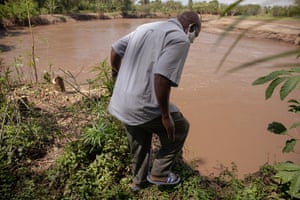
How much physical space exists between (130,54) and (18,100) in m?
1.73

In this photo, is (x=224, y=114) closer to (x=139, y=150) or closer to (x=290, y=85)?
(x=139, y=150)

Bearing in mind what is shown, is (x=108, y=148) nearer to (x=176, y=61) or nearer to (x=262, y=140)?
(x=176, y=61)

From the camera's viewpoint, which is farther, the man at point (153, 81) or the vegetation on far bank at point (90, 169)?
the vegetation on far bank at point (90, 169)

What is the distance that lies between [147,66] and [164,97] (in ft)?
0.64

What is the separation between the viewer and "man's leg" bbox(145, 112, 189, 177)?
163 centimetres

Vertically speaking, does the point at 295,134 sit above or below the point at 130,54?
below

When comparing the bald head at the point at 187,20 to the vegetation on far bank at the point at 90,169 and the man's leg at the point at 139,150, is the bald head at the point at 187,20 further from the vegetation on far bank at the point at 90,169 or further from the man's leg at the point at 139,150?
the man's leg at the point at 139,150

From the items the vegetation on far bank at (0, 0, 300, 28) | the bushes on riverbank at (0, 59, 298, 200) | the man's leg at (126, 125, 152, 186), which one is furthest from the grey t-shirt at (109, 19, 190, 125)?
the vegetation on far bank at (0, 0, 300, 28)

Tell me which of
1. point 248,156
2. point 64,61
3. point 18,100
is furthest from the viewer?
point 64,61

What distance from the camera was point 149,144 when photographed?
1.77 meters

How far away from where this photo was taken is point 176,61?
1329 millimetres

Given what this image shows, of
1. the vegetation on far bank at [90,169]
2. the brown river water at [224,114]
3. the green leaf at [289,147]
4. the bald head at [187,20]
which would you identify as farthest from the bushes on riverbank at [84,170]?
the bald head at [187,20]

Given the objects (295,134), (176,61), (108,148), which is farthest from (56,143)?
(295,134)

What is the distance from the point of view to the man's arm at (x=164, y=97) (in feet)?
4.42
